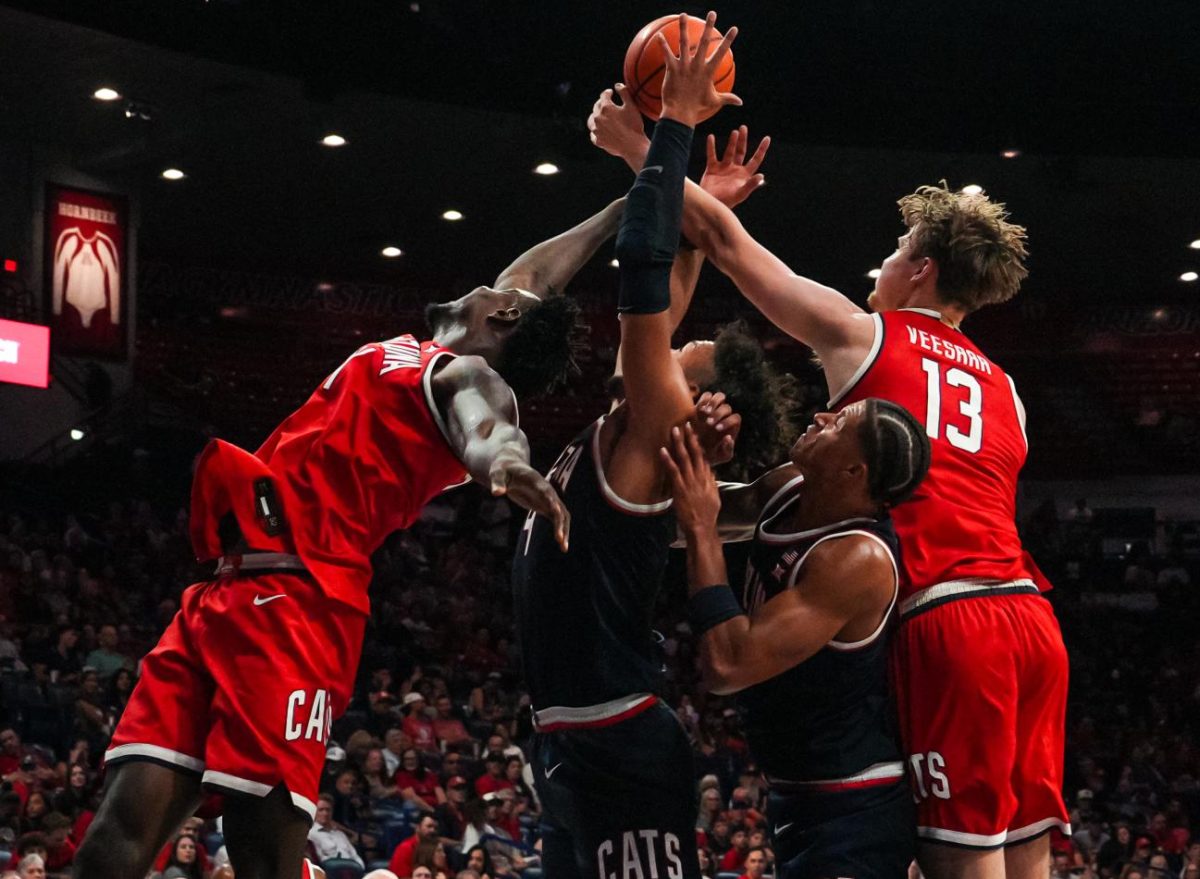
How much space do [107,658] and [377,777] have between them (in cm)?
266

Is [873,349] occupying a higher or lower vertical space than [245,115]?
lower

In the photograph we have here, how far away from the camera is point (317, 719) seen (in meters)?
3.44

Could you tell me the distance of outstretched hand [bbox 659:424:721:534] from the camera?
3.36 metres

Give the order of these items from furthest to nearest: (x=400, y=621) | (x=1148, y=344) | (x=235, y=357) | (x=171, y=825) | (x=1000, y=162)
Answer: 1. (x=1148, y=344)
2. (x=235, y=357)
3. (x=1000, y=162)
4. (x=400, y=621)
5. (x=171, y=825)

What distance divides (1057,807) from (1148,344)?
777 inches

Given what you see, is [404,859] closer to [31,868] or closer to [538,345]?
[31,868]

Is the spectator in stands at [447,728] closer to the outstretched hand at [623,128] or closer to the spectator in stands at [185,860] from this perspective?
the spectator in stands at [185,860]

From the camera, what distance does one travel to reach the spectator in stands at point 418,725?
12.7m

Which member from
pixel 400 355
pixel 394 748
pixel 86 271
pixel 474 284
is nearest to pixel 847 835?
pixel 400 355

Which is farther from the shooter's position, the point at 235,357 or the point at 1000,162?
the point at 235,357

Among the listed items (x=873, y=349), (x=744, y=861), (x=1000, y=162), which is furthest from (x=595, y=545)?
(x=1000, y=162)

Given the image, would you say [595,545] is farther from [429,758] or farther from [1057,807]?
[429,758]

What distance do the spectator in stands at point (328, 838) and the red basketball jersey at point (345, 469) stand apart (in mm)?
6703

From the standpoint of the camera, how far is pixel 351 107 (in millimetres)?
16484
